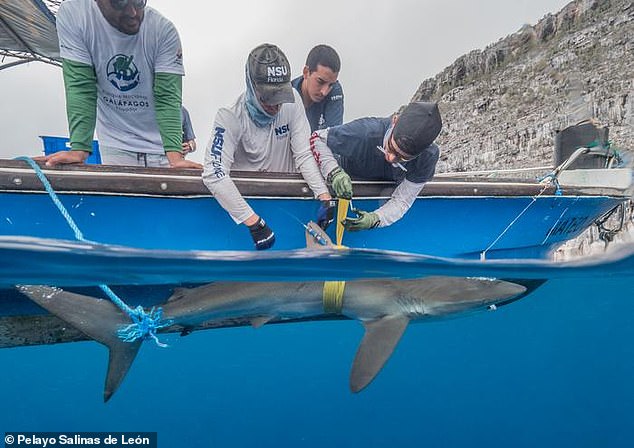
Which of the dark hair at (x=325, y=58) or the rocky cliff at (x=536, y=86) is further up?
the rocky cliff at (x=536, y=86)

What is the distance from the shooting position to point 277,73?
294 cm

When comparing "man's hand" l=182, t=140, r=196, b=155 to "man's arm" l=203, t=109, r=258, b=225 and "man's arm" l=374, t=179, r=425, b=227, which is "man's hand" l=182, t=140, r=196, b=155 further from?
"man's arm" l=374, t=179, r=425, b=227

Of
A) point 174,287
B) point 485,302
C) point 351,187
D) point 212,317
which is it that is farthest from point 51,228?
point 485,302

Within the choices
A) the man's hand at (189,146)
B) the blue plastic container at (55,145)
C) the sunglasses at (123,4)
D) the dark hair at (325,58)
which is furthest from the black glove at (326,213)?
the blue plastic container at (55,145)

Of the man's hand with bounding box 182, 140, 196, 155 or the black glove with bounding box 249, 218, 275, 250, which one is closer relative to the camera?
the black glove with bounding box 249, 218, 275, 250

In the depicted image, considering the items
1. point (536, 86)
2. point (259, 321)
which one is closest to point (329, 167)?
point (259, 321)

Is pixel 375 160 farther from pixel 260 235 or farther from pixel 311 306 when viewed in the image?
pixel 311 306

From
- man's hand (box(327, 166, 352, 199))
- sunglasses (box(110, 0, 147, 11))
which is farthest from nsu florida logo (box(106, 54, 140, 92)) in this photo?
man's hand (box(327, 166, 352, 199))

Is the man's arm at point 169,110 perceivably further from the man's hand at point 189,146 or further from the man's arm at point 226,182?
the man's hand at point 189,146

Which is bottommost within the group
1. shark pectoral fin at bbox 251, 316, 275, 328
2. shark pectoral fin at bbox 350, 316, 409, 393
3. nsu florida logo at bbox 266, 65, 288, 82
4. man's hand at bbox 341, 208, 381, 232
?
shark pectoral fin at bbox 350, 316, 409, 393

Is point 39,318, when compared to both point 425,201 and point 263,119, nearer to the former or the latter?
point 263,119

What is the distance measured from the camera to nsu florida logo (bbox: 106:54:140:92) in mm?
3342

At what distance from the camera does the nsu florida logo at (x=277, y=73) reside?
2.93 meters

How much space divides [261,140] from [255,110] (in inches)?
12.8
